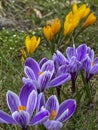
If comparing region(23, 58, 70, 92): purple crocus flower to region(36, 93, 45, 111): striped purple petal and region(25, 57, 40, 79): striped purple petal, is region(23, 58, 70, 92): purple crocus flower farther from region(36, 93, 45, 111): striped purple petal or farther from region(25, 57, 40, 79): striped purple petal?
region(36, 93, 45, 111): striped purple petal

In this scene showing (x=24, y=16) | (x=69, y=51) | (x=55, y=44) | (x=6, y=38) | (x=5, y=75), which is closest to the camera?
(x=69, y=51)

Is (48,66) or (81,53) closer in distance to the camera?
(48,66)

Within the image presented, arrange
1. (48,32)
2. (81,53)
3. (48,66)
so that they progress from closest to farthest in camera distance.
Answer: (48,66) < (81,53) < (48,32)

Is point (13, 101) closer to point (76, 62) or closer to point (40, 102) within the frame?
point (40, 102)

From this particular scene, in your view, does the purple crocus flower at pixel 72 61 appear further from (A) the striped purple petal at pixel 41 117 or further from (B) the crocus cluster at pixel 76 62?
(A) the striped purple petal at pixel 41 117

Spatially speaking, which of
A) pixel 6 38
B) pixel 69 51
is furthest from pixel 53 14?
pixel 69 51

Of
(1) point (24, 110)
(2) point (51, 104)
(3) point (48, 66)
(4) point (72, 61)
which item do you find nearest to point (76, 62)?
(4) point (72, 61)

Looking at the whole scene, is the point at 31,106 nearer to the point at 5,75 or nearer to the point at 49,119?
the point at 49,119

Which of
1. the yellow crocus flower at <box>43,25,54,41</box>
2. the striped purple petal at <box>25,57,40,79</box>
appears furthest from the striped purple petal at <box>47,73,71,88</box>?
the yellow crocus flower at <box>43,25,54,41</box>
